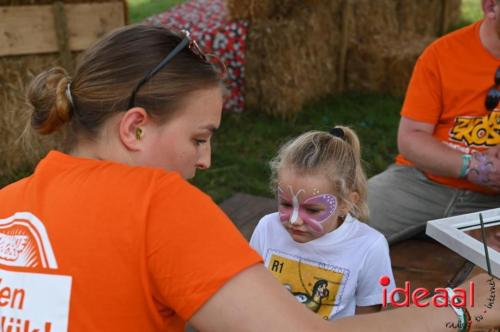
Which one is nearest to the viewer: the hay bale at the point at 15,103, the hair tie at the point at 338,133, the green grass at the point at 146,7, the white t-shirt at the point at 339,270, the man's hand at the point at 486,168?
the white t-shirt at the point at 339,270

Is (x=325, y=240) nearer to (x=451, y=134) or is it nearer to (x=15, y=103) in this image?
(x=451, y=134)

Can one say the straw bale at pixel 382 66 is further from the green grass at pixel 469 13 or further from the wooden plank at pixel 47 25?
the green grass at pixel 469 13

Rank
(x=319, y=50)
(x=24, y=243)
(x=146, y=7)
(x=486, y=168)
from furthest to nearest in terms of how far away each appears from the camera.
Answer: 1. (x=146, y=7)
2. (x=319, y=50)
3. (x=486, y=168)
4. (x=24, y=243)

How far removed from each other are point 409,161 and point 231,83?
3.24m

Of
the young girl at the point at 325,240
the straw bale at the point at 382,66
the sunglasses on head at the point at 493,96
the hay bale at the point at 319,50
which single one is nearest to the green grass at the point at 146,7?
the hay bale at the point at 319,50

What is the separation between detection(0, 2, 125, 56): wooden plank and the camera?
15.1ft

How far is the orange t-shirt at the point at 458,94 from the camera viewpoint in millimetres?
2723

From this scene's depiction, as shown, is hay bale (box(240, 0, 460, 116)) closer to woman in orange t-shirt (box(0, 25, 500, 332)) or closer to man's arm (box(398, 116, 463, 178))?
man's arm (box(398, 116, 463, 178))

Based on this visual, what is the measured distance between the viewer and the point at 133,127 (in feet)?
4.25

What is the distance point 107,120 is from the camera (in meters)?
1.31

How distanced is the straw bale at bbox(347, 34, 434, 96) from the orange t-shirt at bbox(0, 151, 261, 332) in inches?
219

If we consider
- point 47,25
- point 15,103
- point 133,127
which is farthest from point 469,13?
point 133,127

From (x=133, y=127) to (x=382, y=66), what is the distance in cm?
554

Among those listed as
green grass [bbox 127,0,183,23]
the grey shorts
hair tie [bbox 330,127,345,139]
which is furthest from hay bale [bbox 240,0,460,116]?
green grass [bbox 127,0,183,23]
